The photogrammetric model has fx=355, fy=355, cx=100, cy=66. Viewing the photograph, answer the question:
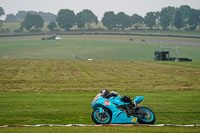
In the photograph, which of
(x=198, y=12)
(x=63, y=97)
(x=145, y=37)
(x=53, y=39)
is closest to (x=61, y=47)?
(x=53, y=39)

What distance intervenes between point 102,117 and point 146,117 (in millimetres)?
1706

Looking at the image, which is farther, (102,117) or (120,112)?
(102,117)

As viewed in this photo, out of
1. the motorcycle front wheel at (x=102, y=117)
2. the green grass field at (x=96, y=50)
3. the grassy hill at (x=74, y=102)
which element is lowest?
the green grass field at (x=96, y=50)

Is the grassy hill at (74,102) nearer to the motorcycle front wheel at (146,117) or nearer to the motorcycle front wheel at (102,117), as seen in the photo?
the motorcycle front wheel at (102,117)

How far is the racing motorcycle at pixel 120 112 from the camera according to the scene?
13.6m

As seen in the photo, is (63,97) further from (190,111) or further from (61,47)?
(61,47)

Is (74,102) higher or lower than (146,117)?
lower

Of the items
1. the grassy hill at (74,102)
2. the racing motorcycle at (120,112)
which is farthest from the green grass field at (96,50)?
the racing motorcycle at (120,112)

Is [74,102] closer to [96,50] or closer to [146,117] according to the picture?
[146,117]

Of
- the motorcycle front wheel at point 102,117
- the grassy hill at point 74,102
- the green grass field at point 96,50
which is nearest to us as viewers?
the motorcycle front wheel at point 102,117

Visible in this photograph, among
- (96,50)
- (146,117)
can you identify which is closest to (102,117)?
(146,117)

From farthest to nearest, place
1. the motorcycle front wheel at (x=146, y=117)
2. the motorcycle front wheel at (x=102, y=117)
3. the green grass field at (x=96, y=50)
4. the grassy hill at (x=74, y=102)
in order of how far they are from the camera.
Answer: the green grass field at (x=96, y=50)
the grassy hill at (x=74, y=102)
the motorcycle front wheel at (x=102, y=117)
the motorcycle front wheel at (x=146, y=117)

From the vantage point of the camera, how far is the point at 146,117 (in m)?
13.7

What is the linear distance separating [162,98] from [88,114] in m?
6.60
